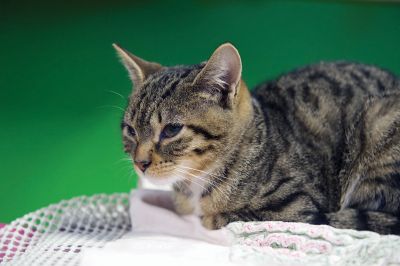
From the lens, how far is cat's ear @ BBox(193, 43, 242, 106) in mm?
1147

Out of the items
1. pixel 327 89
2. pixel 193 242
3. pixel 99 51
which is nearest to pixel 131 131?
pixel 193 242

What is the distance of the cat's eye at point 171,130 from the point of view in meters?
1.20

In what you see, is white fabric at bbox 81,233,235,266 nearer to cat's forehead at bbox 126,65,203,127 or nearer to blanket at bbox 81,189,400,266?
blanket at bbox 81,189,400,266

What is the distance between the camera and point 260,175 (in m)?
1.29

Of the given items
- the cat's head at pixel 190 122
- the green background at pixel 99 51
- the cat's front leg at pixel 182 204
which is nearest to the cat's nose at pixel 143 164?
→ the cat's head at pixel 190 122

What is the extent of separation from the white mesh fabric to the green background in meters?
0.64

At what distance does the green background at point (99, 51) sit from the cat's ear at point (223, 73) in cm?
88

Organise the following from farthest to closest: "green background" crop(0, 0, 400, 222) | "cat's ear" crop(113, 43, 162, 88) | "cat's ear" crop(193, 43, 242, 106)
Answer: "green background" crop(0, 0, 400, 222) → "cat's ear" crop(113, 43, 162, 88) → "cat's ear" crop(193, 43, 242, 106)

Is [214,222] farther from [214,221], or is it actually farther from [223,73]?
[223,73]

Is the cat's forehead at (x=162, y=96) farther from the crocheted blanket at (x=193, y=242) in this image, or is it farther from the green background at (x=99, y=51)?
the green background at (x=99, y=51)

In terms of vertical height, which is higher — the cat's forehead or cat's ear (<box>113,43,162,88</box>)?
cat's ear (<box>113,43,162,88</box>)

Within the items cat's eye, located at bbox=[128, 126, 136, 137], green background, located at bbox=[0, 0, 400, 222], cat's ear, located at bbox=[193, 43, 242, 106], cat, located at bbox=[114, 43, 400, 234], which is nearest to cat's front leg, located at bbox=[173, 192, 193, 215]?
cat, located at bbox=[114, 43, 400, 234]

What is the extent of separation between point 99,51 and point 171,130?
3.37ft

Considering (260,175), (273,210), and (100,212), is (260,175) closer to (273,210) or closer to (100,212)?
(273,210)
